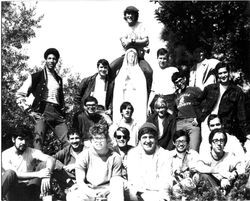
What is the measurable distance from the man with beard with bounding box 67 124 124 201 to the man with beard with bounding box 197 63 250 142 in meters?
2.18

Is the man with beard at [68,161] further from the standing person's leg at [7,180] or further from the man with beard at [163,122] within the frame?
the man with beard at [163,122]

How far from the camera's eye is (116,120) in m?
9.45

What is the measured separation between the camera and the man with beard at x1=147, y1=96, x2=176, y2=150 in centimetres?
874

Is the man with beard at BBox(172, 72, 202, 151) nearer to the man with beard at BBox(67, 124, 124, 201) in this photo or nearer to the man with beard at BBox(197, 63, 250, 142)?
the man with beard at BBox(197, 63, 250, 142)

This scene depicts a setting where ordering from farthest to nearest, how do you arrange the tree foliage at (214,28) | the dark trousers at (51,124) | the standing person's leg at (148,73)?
the tree foliage at (214,28)
the standing person's leg at (148,73)
the dark trousers at (51,124)

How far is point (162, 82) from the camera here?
983cm

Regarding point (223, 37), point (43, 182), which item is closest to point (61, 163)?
point (43, 182)

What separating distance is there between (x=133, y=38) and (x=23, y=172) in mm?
3393

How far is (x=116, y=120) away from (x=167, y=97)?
2.95 feet

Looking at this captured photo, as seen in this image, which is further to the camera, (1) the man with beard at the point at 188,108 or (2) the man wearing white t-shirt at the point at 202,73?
(2) the man wearing white t-shirt at the point at 202,73

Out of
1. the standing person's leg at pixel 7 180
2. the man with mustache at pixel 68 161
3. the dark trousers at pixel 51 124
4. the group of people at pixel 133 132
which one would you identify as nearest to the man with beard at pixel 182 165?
the group of people at pixel 133 132

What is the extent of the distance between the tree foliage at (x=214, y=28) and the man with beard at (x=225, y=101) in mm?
2816

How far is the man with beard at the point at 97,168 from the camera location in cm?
727

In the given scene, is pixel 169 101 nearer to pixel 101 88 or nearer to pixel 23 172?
pixel 101 88
